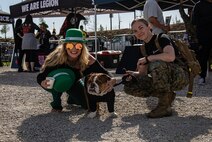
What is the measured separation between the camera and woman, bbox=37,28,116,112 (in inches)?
151

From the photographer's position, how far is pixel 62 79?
3.78 metres

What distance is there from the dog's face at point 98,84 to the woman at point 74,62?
0.74ft

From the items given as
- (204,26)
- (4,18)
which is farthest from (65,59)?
(4,18)

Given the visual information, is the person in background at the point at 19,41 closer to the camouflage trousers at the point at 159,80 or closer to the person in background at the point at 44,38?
the person in background at the point at 44,38

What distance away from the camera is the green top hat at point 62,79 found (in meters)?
3.79

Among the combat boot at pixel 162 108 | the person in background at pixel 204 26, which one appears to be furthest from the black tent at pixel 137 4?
the combat boot at pixel 162 108

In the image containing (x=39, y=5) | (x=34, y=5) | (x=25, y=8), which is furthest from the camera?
(x=25, y=8)

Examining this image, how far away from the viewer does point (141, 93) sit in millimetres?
3760

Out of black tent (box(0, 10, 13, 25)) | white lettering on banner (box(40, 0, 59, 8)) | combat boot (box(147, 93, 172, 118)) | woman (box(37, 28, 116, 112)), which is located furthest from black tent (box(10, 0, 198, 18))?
combat boot (box(147, 93, 172, 118))

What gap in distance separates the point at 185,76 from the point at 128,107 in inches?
34.2

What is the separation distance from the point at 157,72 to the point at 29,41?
6.56 metres

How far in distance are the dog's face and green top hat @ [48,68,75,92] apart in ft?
0.82

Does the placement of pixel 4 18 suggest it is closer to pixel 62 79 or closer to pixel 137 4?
pixel 137 4

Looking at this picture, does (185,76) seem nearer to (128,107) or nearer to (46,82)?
(128,107)
